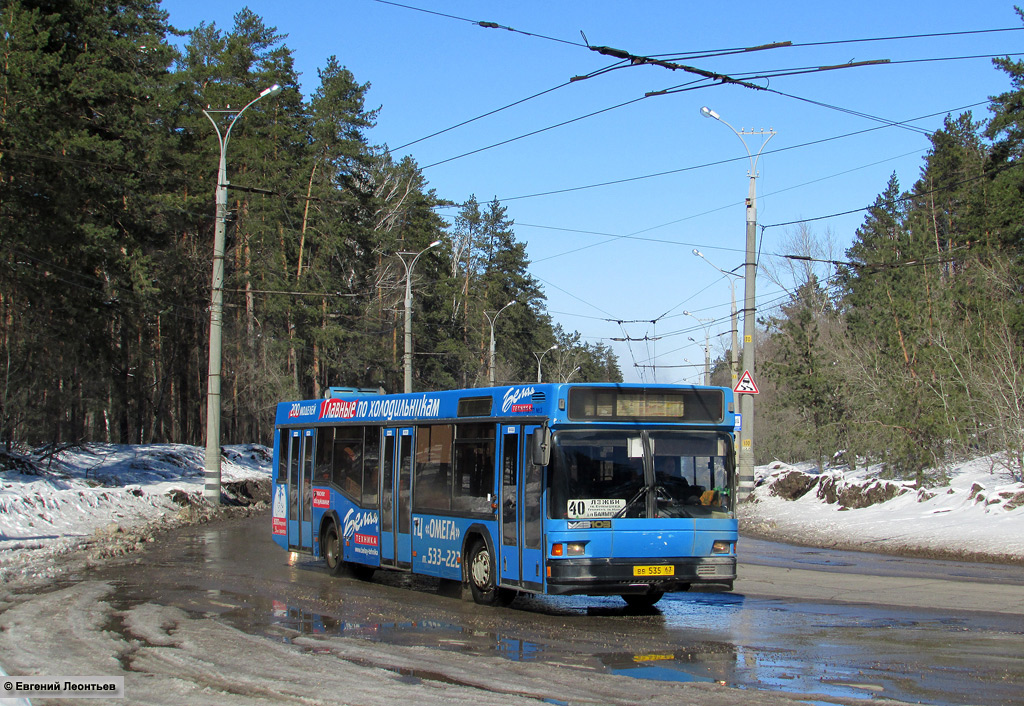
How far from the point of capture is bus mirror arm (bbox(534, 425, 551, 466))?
11.5m

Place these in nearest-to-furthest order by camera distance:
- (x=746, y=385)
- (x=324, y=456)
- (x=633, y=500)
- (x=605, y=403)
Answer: (x=633, y=500)
(x=605, y=403)
(x=324, y=456)
(x=746, y=385)

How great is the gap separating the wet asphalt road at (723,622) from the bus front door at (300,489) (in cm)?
55

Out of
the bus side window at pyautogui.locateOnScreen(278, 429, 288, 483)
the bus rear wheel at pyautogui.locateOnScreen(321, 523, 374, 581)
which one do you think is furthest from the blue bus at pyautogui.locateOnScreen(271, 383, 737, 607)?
the bus side window at pyautogui.locateOnScreen(278, 429, 288, 483)

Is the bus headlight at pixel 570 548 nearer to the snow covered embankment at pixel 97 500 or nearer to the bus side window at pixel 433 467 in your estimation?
the bus side window at pixel 433 467

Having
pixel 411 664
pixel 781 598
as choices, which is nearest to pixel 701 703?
pixel 411 664

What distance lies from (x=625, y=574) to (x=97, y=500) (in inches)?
723

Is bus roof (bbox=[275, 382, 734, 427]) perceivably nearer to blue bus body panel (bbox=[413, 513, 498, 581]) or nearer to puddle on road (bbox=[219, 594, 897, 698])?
blue bus body panel (bbox=[413, 513, 498, 581])

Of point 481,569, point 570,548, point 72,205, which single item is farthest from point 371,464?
point 72,205

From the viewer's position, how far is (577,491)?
11727 mm

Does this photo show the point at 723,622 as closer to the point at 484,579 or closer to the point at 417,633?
the point at 484,579

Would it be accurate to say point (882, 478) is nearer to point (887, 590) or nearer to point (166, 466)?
point (887, 590)

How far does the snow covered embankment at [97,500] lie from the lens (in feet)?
62.7

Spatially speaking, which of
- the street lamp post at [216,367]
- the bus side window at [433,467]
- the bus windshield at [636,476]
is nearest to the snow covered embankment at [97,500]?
the street lamp post at [216,367]

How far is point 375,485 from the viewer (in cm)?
1577
